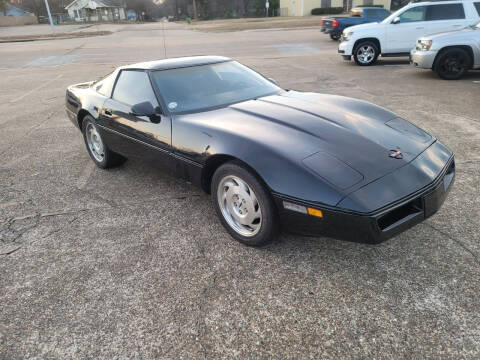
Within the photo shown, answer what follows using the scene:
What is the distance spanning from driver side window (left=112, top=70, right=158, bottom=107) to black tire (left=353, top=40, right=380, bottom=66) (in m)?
9.07

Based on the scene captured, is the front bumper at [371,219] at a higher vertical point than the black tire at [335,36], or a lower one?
lower

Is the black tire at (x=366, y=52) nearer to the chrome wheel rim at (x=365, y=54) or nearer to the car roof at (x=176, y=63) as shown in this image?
the chrome wheel rim at (x=365, y=54)

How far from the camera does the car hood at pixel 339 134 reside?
2.29 metres

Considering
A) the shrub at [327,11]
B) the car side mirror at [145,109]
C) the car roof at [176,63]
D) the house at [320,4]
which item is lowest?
the car side mirror at [145,109]

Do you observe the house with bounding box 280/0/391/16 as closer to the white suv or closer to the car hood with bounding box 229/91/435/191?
the white suv

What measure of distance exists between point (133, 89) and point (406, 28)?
31.6 feet

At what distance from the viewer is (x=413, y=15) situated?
10234 millimetres

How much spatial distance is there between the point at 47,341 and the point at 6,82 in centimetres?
1162

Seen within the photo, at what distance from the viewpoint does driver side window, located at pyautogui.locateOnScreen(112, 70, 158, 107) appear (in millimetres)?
3342

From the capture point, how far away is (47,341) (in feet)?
6.50

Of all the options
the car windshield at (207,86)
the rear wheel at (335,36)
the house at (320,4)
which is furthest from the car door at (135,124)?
the house at (320,4)

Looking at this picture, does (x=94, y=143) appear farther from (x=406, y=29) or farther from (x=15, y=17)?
(x=15, y=17)

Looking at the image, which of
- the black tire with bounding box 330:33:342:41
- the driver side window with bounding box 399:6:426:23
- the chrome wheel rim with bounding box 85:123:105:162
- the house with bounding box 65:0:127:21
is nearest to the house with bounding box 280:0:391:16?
the black tire with bounding box 330:33:342:41

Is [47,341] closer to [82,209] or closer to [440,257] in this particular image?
[82,209]
